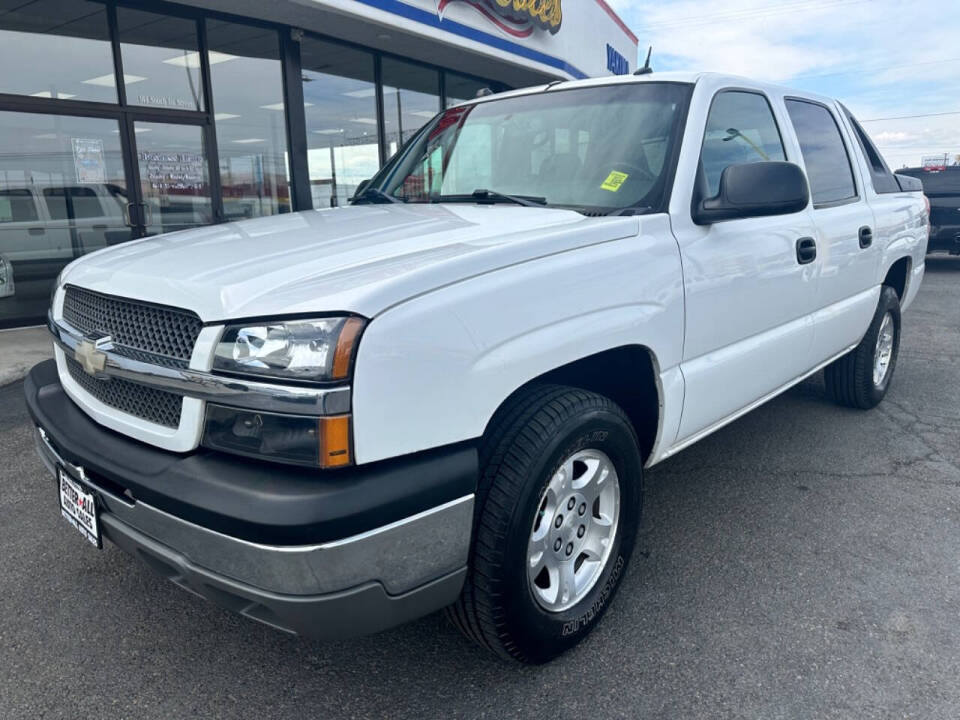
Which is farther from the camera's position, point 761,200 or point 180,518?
point 761,200

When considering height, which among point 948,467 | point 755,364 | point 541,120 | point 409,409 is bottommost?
point 948,467

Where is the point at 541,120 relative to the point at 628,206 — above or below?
above

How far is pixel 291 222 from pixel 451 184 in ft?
2.51

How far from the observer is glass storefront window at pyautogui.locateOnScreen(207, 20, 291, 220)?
28.8 ft

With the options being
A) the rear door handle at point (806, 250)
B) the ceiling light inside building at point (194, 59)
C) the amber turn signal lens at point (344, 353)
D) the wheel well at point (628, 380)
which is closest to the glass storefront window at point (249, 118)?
the ceiling light inside building at point (194, 59)

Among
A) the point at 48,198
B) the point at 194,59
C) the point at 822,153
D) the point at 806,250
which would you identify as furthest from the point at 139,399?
the point at 194,59

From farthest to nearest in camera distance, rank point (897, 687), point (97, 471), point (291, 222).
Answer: point (291, 222)
point (897, 687)
point (97, 471)

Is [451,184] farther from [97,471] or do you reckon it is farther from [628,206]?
[97,471]

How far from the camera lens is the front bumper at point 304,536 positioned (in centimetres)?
165

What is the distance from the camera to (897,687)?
2191mm

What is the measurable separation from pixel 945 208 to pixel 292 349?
45.0ft

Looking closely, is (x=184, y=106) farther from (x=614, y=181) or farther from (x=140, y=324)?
(x=140, y=324)

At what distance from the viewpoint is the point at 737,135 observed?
320 centimetres

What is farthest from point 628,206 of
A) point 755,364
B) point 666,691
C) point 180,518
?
point 180,518
